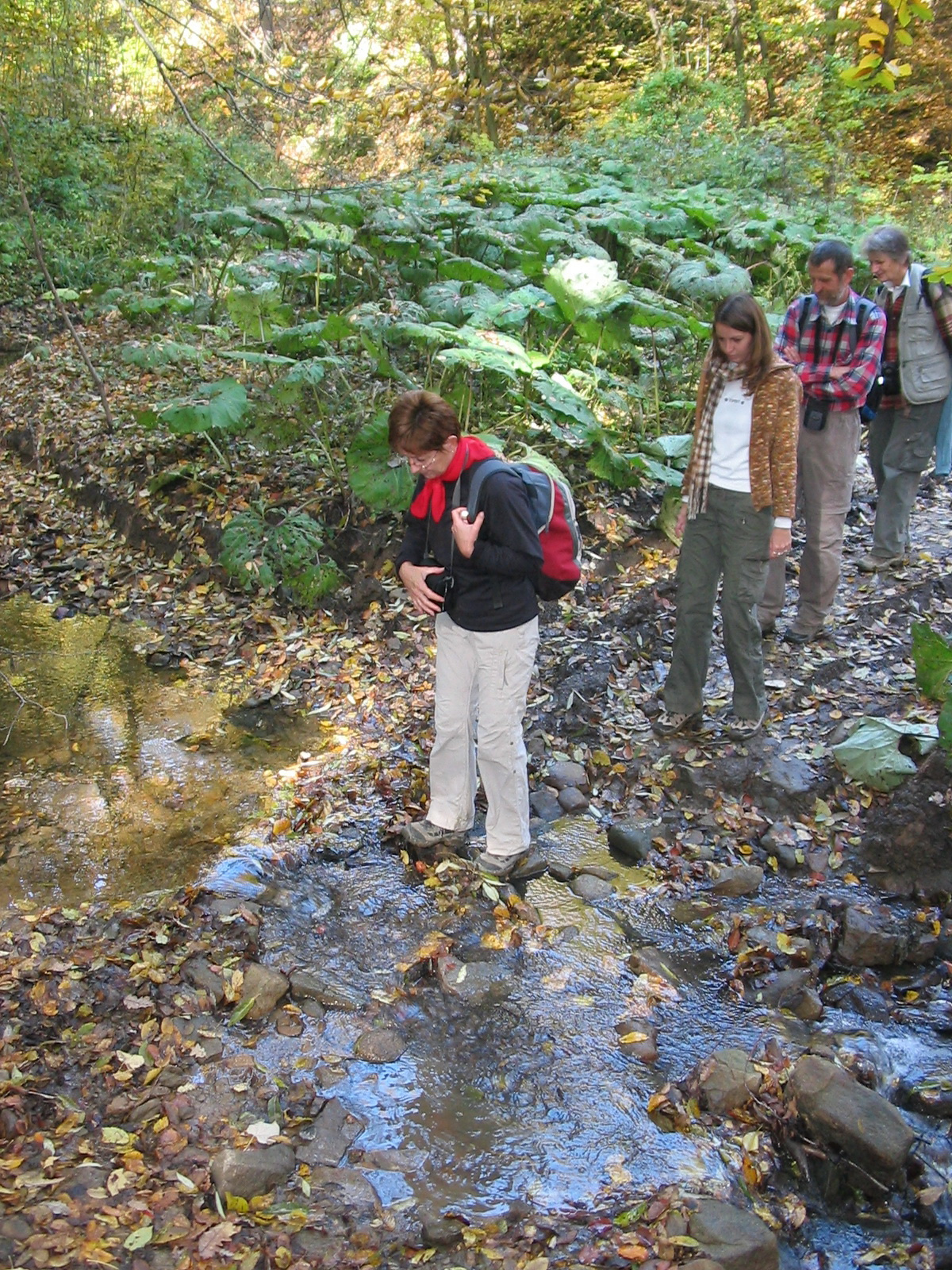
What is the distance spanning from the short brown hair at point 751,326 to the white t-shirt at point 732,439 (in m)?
Result: 0.09

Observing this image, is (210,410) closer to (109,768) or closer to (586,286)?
(109,768)

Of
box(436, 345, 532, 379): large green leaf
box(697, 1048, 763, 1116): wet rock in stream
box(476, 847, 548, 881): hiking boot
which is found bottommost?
box(697, 1048, 763, 1116): wet rock in stream

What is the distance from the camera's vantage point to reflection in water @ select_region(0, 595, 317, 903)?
4.37m

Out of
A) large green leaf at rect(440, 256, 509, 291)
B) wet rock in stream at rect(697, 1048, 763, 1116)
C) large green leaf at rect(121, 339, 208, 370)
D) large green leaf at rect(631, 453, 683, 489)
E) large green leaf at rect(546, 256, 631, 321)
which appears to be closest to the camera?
wet rock in stream at rect(697, 1048, 763, 1116)

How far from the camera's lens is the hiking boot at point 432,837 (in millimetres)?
4379

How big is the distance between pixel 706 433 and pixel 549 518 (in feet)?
4.04

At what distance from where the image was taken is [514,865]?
428 centimetres

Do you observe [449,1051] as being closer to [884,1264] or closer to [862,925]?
[884,1264]

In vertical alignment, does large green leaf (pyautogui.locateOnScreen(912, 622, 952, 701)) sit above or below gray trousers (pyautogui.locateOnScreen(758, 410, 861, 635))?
below

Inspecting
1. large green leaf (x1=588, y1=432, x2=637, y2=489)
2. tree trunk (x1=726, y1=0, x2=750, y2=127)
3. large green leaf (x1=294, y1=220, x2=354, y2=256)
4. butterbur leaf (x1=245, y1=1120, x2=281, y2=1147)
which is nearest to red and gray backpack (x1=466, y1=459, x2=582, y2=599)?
butterbur leaf (x1=245, y1=1120, x2=281, y2=1147)

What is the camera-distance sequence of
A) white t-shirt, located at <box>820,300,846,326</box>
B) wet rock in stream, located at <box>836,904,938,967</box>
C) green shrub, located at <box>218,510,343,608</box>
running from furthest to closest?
green shrub, located at <box>218,510,343,608</box>, white t-shirt, located at <box>820,300,846,326</box>, wet rock in stream, located at <box>836,904,938,967</box>

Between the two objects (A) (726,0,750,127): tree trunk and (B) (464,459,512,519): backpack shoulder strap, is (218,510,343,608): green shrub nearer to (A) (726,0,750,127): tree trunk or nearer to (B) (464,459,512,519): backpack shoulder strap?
(B) (464,459,512,519): backpack shoulder strap

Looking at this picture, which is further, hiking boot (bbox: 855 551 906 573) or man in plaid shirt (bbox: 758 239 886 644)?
hiking boot (bbox: 855 551 906 573)

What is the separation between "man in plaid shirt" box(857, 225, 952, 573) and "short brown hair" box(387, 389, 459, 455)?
10.5ft
